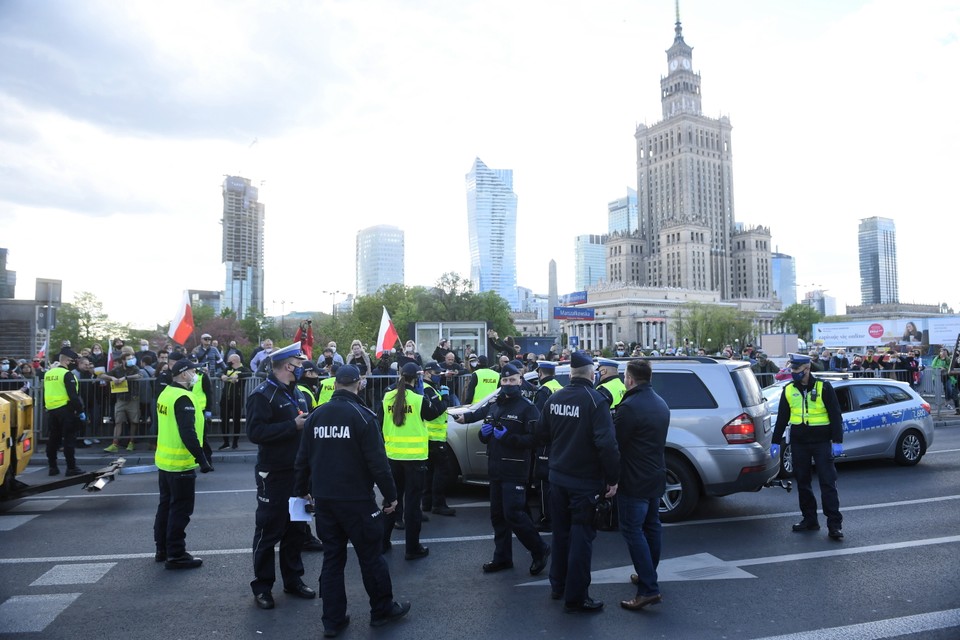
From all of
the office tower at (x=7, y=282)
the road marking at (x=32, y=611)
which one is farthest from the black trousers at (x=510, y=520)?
the office tower at (x=7, y=282)

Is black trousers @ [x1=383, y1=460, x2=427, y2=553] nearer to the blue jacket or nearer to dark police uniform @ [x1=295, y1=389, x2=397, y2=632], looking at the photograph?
dark police uniform @ [x1=295, y1=389, x2=397, y2=632]

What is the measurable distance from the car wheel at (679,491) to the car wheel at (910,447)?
578cm

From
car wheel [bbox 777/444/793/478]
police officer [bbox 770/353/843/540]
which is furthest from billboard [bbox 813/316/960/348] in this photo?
police officer [bbox 770/353/843/540]

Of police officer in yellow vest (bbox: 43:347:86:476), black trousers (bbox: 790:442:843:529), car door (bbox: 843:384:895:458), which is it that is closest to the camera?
black trousers (bbox: 790:442:843:529)

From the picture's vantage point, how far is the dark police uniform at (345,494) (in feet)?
15.5

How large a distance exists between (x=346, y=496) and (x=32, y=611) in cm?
282

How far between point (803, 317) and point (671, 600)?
12849 cm

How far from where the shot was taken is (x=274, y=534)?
17.8 ft

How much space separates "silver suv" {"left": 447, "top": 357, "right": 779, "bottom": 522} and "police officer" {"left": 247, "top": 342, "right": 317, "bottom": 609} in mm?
4290

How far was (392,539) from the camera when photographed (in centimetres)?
722

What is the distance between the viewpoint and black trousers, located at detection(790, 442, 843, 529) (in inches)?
272

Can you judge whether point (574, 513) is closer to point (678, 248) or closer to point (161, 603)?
point (161, 603)

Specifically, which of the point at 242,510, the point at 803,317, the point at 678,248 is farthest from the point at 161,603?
the point at 678,248

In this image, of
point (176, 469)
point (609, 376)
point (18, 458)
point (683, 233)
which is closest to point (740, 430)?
point (609, 376)
